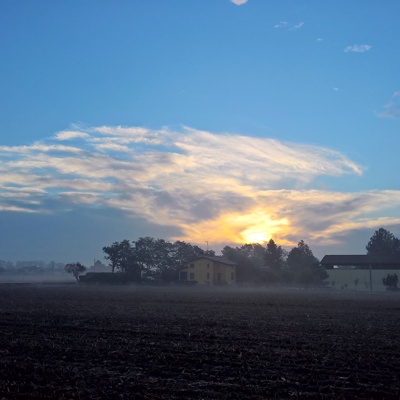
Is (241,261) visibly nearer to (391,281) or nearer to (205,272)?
(205,272)

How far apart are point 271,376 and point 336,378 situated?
1.38 meters

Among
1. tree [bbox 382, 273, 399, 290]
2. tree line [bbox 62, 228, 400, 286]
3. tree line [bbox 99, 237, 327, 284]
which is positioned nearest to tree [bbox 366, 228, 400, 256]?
tree line [bbox 62, 228, 400, 286]

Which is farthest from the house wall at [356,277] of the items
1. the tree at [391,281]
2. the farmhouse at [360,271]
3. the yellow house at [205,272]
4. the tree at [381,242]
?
the tree at [381,242]

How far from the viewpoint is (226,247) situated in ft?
439

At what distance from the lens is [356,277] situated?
273ft

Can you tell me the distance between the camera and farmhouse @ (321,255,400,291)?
81.4 m

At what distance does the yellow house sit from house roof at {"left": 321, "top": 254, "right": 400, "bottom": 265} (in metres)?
19.6

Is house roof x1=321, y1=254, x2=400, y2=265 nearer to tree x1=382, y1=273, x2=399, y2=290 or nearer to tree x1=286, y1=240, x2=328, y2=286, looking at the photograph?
tree x1=286, y1=240, x2=328, y2=286

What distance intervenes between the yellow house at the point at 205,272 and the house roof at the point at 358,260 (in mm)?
19646

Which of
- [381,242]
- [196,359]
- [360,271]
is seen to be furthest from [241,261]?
[196,359]

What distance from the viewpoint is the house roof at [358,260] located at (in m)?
87.8

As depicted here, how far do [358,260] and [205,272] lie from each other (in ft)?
96.3

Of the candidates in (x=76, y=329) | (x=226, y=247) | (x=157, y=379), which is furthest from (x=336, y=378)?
(x=226, y=247)

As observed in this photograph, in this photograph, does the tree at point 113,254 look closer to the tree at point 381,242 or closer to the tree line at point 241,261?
the tree line at point 241,261
